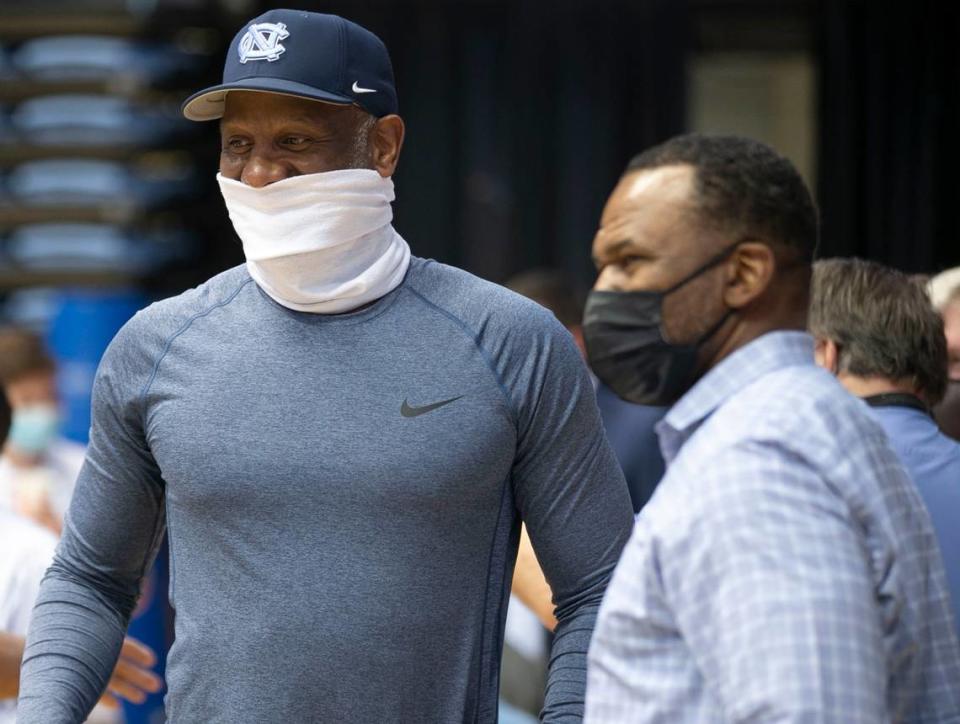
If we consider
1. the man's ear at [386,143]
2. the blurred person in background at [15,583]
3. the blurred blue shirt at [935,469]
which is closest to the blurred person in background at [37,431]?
the blurred person in background at [15,583]

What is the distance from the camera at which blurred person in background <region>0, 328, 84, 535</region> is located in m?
5.53

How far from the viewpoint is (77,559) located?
2.43 m

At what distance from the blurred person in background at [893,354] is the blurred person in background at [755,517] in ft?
4.09

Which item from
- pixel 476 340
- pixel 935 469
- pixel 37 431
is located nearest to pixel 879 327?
pixel 935 469

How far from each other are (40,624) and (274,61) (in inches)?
34.1

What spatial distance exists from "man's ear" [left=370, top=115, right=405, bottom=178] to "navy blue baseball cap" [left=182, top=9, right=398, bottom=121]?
0.9 inches

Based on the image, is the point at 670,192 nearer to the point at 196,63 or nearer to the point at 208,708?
the point at 208,708

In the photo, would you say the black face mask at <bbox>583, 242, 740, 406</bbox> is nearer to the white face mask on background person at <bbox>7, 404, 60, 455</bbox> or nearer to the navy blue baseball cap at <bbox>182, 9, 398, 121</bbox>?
the navy blue baseball cap at <bbox>182, 9, 398, 121</bbox>

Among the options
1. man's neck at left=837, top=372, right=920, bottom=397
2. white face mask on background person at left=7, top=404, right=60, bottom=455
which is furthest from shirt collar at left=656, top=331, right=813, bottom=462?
white face mask on background person at left=7, top=404, right=60, bottom=455

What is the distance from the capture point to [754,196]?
2.02 metres

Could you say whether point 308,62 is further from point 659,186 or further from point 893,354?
point 893,354

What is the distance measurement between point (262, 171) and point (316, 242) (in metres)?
0.13

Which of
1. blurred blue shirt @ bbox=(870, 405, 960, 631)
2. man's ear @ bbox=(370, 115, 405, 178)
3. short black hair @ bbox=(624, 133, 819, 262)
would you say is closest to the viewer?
short black hair @ bbox=(624, 133, 819, 262)

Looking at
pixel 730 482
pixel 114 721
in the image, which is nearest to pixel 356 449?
pixel 730 482
